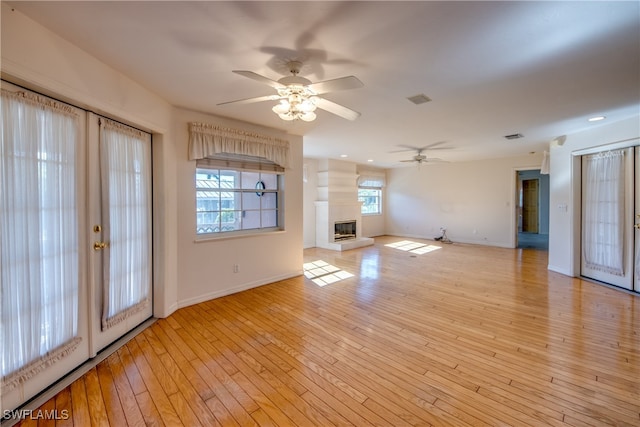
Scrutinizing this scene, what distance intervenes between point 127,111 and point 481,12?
2876 millimetres

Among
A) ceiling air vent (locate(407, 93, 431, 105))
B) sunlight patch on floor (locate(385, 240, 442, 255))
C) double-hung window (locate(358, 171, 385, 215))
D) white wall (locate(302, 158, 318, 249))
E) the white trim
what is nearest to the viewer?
ceiling air vent (locate(407, 93, 431, 105))

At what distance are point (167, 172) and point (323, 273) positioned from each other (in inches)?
118

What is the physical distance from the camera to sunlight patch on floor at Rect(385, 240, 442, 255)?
22.5 feet

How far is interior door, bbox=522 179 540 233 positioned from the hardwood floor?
715cm

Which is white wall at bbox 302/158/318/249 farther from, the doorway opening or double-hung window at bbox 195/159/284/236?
the doorway opening

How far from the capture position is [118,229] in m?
2.52

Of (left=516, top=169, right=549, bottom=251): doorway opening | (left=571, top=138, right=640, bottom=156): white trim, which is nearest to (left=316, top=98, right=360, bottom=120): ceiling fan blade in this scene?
(left=571, top=138, right=640, bottom=156): white trim

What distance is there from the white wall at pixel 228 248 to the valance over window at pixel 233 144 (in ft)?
0.36

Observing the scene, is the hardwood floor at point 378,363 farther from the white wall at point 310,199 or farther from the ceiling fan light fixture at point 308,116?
the white wall at point 310,199

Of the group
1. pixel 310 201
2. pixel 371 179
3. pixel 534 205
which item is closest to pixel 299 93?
pixel 310 201

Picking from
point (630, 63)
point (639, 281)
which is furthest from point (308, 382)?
point (639, 281)

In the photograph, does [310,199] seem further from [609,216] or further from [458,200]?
[609,216]

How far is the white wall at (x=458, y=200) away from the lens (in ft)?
23.8

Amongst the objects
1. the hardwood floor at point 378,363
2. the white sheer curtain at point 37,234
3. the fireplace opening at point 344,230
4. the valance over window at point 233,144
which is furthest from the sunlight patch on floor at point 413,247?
the white sheer curtain at point 37,234
